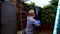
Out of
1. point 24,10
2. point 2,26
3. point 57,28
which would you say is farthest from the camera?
point 24,10

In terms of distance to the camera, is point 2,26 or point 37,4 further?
point 37,4

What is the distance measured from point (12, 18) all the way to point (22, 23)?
0.88 feet

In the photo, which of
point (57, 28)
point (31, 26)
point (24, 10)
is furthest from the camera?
point (24, 10)

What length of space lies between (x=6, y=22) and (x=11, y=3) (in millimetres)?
438

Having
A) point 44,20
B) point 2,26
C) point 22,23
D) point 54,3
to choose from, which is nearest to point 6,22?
point 2,26

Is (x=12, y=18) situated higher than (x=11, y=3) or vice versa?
(x=11, y=3)

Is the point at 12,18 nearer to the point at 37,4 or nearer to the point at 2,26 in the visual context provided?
the point at 2,26

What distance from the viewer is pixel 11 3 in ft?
12.0

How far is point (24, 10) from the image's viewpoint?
3.83 m

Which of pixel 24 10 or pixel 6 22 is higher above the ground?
pixel 24 10

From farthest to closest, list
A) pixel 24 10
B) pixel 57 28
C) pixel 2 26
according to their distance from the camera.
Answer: pixel 24 10, pixel 2 26, pixel 57 28

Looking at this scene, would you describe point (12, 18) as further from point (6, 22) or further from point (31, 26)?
point (31, 26)

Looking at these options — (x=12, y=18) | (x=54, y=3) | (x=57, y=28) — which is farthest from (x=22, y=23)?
(x=57, y=28)

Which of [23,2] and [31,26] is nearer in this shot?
[31,26]
